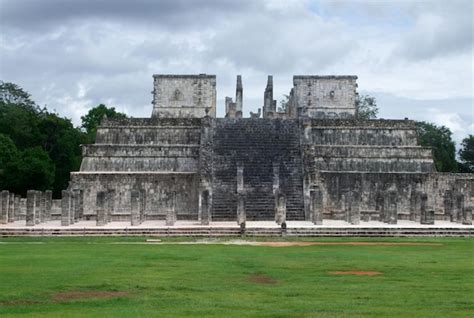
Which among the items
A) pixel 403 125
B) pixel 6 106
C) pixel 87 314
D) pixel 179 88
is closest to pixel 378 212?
pixel 403 125

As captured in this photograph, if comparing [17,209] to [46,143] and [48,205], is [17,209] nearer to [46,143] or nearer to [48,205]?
[48,205]

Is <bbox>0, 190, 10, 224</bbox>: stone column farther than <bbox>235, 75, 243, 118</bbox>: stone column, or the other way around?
<bbox>235, 75, 243, 118</bbox>: stone column

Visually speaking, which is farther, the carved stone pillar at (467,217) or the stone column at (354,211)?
the carved stone pillar at (467,217)

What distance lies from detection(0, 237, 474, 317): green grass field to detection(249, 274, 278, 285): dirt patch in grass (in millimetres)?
10

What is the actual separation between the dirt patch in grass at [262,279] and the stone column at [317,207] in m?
16.3

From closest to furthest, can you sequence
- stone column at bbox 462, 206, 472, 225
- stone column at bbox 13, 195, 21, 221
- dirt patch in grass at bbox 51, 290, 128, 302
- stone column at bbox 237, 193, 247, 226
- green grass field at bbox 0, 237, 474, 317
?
green grass field at bbox 0, 237, 474, 317
dirt patch in grass at bbox 51, 290, 128, 302
stone column at bbox 237, 193, 247, 226
stone column at bbox 462, 206, 472, 225
stone column at bbox 13, 195, 21, 221

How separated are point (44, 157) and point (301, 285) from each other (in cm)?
3546

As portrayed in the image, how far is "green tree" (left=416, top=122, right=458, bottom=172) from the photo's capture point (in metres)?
66.1

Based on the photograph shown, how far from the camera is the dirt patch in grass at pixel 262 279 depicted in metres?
13.6

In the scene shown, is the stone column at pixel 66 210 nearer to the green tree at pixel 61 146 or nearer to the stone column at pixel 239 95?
the stone column at pixel 239 95

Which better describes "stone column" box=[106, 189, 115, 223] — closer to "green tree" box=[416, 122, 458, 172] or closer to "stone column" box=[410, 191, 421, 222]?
"stone column" box=[410, 191, 421, 222]

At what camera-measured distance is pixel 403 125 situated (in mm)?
40438

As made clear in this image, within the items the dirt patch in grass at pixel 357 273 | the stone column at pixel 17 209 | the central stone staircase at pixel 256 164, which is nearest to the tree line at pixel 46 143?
the stone column at pixel 17 209

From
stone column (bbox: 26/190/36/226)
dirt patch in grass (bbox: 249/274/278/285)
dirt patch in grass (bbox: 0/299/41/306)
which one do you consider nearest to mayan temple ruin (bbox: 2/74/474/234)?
stone column (bbox: 26/190/36/226)
